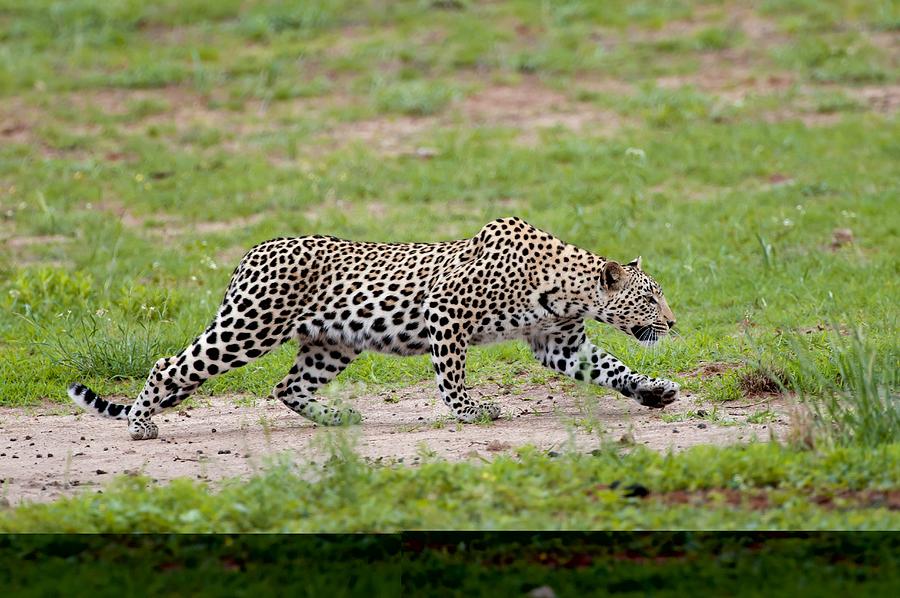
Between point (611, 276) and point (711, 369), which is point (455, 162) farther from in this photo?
point (611, 276)

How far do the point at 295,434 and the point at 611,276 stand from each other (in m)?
2.43

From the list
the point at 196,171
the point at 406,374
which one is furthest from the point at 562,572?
the point at 196,171

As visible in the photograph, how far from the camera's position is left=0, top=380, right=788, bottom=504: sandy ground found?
889cm

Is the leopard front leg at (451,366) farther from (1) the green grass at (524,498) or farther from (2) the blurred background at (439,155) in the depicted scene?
(1) the green grass at (524,498)

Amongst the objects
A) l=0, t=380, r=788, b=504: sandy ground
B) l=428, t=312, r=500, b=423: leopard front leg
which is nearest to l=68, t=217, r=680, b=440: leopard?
l=428, t=312, r=500, b=423: leopard front leg

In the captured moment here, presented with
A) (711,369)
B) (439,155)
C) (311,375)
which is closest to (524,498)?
(311,375)

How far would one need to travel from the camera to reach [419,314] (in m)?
10.4

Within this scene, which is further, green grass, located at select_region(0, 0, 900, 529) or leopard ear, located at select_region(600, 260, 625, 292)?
green grass, located at select_region(0, 0, 900, 529)

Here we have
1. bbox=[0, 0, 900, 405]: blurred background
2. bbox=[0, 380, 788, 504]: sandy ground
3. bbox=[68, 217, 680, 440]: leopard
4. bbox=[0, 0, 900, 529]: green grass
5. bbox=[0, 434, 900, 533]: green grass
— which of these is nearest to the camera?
bbox=[0, 434, 900, 533]: green grass

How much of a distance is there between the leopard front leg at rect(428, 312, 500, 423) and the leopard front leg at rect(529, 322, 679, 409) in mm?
643

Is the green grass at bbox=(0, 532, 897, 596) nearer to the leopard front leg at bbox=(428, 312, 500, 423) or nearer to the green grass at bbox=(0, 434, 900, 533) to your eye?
the green grass at bbox=(0, 434, 900, 533)

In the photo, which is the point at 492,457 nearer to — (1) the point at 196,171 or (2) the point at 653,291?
(2) the point at 653,291

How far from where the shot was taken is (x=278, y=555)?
682cm

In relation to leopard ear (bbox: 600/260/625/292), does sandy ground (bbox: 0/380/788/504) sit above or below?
below
